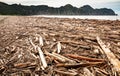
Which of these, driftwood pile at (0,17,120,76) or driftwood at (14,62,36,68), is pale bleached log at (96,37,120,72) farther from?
driftwood at (14,62,36,68)

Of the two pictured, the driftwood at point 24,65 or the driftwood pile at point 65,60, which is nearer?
the driftwood pile at point 65,60

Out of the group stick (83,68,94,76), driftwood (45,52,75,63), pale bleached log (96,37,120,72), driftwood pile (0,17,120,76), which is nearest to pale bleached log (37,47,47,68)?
driftwood pile (0,17,120,76)

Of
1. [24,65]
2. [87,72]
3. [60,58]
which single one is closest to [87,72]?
[87,72]

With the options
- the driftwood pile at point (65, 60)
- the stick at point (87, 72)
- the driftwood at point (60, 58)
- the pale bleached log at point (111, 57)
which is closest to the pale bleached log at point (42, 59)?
the driftwood pile at point (65, 60)

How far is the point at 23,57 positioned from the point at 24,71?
105cm

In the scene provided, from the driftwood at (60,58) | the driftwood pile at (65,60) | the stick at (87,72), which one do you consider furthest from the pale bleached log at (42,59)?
the stick at (87,72)

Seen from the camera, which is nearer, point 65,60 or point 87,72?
point 87,72

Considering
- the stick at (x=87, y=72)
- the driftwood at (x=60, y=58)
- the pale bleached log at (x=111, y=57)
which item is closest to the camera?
the stick at (x=87, y=72)

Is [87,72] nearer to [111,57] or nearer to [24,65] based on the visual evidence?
[111,57]

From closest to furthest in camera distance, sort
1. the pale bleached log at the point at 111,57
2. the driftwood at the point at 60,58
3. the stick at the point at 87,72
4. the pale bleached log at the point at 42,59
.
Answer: the stick at the point at 87,72 < the pale bleached log at the point at 111,57 < the pale bleached log at the point at 42,59 < the driftwood at the point at 60,58

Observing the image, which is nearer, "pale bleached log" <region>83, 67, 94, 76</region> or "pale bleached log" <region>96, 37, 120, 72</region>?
"pale bleached log" <region>83, 67, 94, 76</region>

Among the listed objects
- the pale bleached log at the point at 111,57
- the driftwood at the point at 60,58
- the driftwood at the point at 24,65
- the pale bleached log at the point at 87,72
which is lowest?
the driftwood at the point at 24,65

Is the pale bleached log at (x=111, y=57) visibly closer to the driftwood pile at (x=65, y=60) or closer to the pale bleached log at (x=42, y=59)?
the driftwood pile at (x=65, y=60)

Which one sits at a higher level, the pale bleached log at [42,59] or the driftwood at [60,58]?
the driftwood at [60,58]
